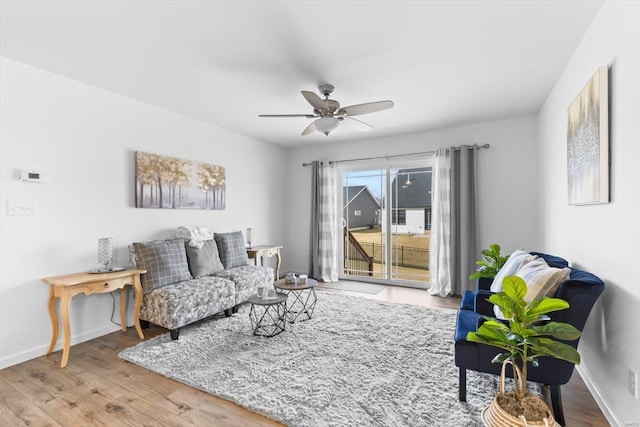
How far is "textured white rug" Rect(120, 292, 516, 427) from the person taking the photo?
6.32 feet

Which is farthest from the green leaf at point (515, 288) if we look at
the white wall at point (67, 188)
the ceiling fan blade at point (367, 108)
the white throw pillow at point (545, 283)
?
the white wall at point (67, 188)

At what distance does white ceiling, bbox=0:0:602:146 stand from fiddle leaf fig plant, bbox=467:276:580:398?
71.1 inches

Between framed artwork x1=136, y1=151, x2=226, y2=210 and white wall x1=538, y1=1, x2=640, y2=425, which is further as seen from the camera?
framed artwork x1=136, y1=151, x2=226, y2=210

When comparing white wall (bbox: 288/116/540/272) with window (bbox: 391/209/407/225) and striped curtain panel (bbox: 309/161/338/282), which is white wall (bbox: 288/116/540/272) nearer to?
window (bbox: 391/209/407/225)

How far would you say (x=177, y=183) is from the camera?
3998 mm

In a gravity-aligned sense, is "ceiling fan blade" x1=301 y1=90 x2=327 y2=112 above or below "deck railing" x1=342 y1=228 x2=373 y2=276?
above

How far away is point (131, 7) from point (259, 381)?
2689 millimetres

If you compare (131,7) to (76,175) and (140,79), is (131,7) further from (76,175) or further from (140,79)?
(76,175)

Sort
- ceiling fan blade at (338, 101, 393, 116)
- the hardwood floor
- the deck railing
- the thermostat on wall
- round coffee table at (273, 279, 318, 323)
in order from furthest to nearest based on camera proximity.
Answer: the deck railing
round coffee table at (273, 279, 318, 323)
ceiling fan blade at (338, 101, 393, 116)
the thermostat on wall
the hardwood floor

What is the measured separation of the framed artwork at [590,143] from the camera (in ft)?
6.22

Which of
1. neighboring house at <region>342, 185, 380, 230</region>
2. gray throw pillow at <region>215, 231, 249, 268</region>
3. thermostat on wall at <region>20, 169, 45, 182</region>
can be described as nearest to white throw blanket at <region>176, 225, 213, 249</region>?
gray throw pillow at <region>215, 231, 249, 268</region>

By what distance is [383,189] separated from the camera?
213 inches

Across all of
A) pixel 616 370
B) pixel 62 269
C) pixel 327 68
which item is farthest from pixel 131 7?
pixel 616 370

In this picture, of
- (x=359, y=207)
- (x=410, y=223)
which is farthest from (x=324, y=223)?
(x=410, y=223)
